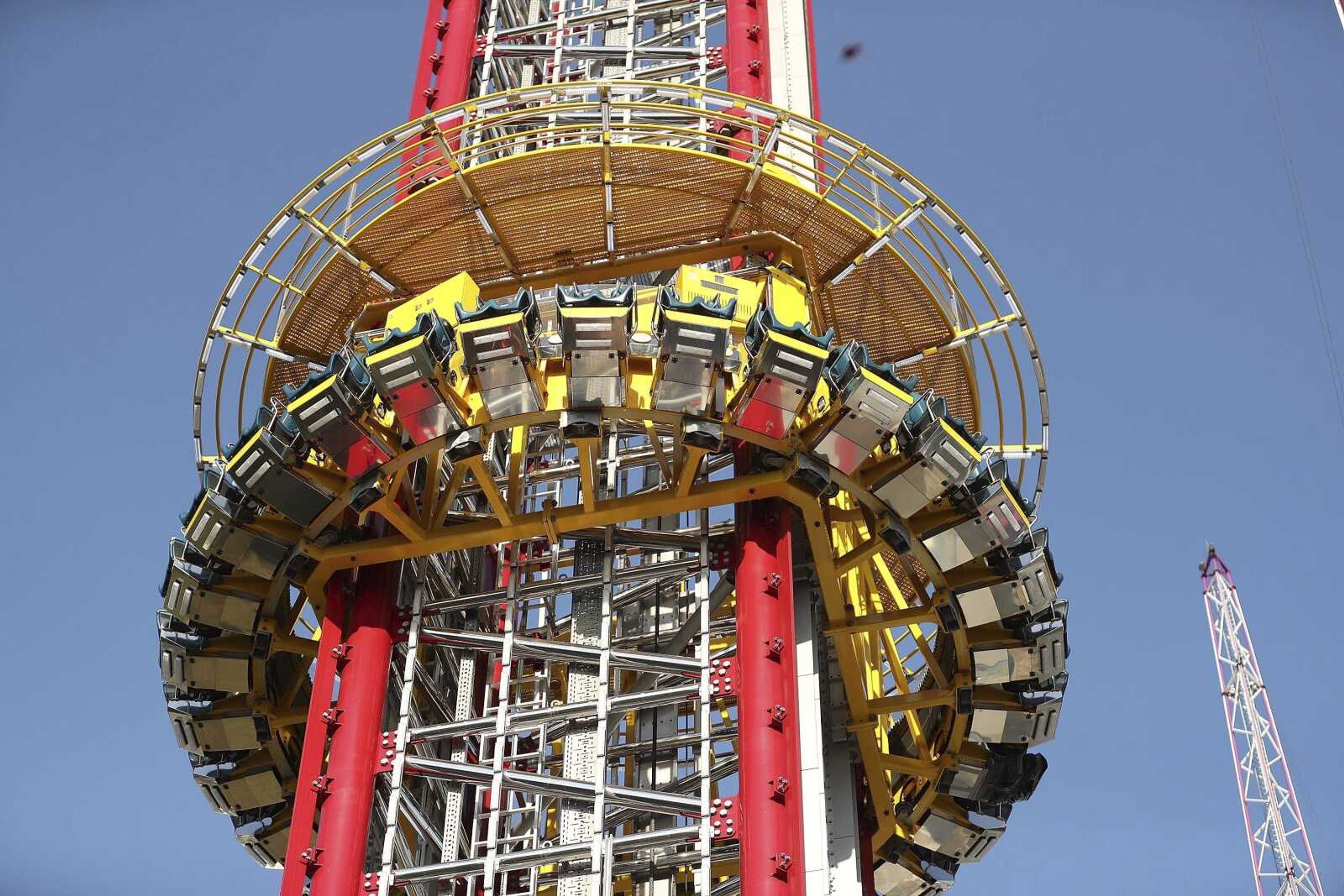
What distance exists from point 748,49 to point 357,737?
911 inches

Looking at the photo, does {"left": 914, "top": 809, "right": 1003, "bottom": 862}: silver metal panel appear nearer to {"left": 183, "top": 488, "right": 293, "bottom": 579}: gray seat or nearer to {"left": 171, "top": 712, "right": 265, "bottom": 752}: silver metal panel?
{"left": 171, "top": 712, "right": 265, "bottom": 752}: silver metal panel

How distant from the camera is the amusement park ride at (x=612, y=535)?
Answer: 37031mm

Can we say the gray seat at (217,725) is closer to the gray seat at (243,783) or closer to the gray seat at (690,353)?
the gray seat at (243,783)

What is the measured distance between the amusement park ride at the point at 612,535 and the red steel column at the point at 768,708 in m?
0.08

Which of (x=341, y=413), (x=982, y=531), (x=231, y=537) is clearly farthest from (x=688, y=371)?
(x=231, y=537)

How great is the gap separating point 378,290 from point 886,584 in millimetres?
16710

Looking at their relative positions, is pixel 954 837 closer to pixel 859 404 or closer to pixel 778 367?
pixel 859 404

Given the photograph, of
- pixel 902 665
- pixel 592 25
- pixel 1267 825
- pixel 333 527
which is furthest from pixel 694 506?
pixel 1267 825

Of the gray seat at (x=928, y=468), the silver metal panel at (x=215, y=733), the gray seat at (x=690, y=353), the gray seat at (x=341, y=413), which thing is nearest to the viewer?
the gray seat at (x=690, y=353)

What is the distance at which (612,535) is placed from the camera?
41.2m

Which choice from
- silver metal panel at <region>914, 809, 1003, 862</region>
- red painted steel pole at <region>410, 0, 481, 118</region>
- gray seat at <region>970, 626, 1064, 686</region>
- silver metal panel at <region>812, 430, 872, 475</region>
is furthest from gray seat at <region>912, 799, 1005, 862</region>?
red painted steel pole at <region>410, 0, 481, 118</region>

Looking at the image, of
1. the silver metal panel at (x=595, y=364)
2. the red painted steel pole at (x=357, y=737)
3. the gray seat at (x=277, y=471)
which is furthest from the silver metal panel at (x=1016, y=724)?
the gray seat at (x=277, y=471)

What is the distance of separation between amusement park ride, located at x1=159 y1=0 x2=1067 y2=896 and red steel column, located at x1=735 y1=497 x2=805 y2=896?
0.08 meters

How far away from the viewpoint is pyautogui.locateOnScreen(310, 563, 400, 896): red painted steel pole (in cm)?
3681
